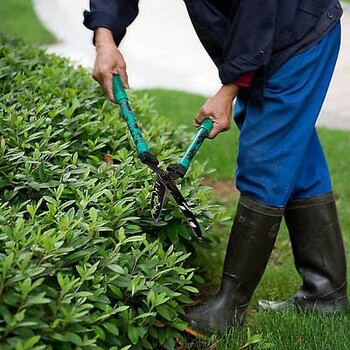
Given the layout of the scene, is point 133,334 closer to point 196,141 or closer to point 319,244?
point 196,141

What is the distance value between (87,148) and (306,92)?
97 cm

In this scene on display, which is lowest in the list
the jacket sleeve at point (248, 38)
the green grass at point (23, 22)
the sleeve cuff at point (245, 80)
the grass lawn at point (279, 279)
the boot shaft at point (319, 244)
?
the green grass at point (23, 22)

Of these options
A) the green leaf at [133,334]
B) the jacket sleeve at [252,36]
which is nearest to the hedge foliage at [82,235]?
the green leaf at [133,334]

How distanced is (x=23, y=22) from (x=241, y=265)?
993cm

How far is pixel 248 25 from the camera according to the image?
3.25 m

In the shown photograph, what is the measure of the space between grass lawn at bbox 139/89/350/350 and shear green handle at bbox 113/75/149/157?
0.75 metres

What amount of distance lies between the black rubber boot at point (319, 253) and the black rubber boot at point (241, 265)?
0.29 meters

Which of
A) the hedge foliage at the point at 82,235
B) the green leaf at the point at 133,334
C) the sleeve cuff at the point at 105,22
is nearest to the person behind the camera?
the hedge foliage at the point at 82,235

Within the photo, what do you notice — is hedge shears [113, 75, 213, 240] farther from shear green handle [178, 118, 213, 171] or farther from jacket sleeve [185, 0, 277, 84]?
jacket sleeve [185, 0, 277, 84]

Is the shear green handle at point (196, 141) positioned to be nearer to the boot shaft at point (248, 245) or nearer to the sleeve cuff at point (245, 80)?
the sleeve cuff at point (245, 80)

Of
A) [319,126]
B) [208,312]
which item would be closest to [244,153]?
[208,312]

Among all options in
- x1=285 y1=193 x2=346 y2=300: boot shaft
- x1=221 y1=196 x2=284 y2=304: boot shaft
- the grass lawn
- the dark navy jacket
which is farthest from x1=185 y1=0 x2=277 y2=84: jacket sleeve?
the grass lawn

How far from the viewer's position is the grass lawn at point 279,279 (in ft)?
11.1

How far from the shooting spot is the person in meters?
3.29
